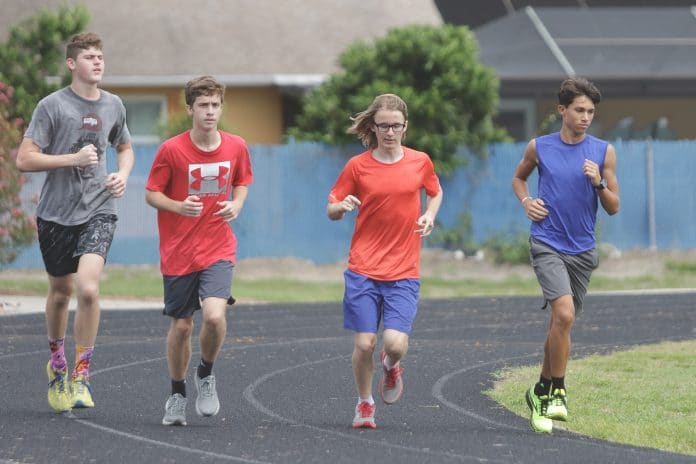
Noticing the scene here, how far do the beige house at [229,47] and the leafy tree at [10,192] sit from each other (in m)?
7.04

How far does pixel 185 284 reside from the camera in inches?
353

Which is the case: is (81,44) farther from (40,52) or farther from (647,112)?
(647,112)

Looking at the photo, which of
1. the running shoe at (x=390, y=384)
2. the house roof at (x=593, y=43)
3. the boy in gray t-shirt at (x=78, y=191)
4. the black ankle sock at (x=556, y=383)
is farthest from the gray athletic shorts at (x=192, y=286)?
the house roof at (x=593, y=43)

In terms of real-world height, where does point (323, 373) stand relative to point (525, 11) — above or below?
below

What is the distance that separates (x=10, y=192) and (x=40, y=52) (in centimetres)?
707

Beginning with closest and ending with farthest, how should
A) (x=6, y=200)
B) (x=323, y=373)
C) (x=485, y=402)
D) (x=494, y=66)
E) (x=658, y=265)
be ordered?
1. (x=485, y=402)
2. (x=323, y=373)
3. (x=6, y=200)
4. (x=658, y=265)
5. (x=494, y=66)

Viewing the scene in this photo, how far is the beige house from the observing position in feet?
96.2

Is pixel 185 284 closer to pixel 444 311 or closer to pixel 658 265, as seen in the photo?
pixel 444 311

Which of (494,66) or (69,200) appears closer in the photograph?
(69,200)

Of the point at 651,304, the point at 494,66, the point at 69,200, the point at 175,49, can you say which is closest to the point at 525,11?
the point at 494,66

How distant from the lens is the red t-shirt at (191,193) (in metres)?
8.92

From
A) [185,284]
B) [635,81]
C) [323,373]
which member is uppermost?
[635,81]

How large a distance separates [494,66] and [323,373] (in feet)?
55.5

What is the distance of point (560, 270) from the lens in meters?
9.11
